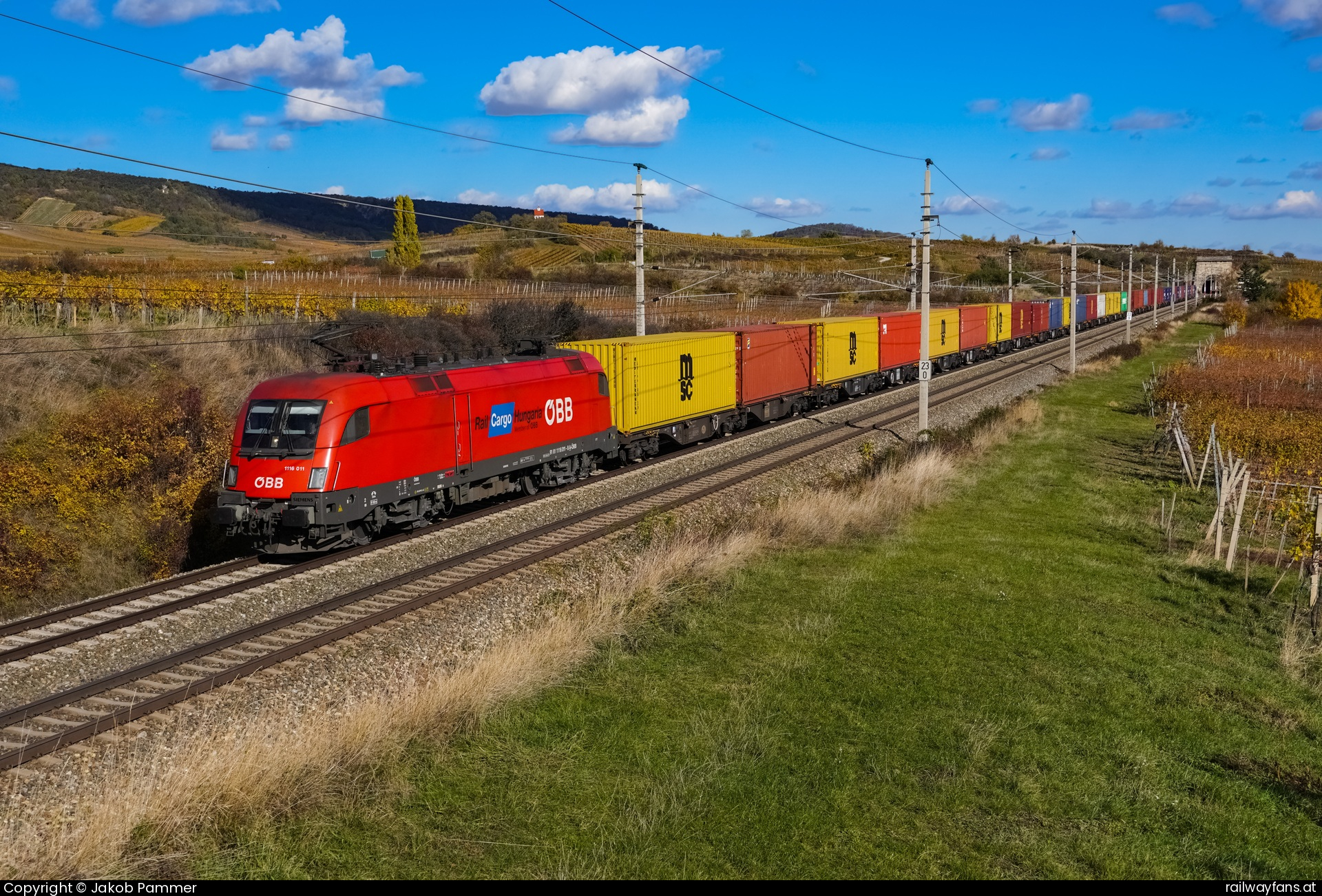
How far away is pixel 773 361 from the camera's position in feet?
107

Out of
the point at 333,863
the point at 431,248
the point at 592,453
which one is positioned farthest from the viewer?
the point at 431,248

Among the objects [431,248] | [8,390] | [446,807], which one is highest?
[431,248]

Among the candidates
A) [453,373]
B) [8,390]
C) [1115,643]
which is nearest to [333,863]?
[1115,643]

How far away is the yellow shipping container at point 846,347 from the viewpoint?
119 feet

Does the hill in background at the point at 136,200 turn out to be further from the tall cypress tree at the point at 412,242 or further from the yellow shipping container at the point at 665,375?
the yellow shipping container at the point at 665,375

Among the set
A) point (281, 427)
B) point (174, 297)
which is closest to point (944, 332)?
point (174, 297)

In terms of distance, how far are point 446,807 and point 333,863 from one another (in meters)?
1.20

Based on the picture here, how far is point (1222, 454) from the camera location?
1053 inches

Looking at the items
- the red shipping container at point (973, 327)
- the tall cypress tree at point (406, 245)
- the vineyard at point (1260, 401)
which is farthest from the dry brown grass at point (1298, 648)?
the tall cypress tree at point (406, 245)

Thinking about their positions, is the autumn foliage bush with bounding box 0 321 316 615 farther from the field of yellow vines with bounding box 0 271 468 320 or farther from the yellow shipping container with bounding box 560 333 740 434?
the yellow shipping container with bounding box 560 333 740 434

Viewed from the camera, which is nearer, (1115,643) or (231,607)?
(1115,643)

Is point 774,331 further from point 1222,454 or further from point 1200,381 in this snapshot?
point 1200,381

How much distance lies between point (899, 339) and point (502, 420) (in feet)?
89.5

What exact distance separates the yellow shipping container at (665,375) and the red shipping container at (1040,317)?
137ft
